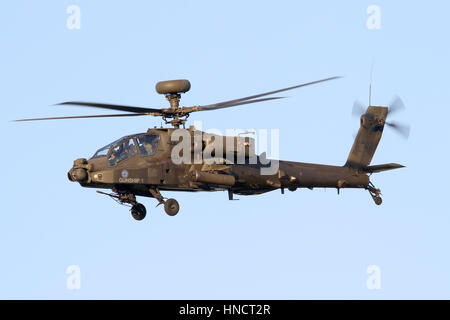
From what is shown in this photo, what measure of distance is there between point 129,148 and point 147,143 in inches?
23.6

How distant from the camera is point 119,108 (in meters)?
25.7

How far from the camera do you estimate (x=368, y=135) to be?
103 ft

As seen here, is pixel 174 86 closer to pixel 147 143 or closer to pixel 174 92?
pixel 174 92

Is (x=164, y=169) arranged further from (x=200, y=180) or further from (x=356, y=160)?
(x=356, y=160)

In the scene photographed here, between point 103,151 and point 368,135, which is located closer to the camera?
point 103,151

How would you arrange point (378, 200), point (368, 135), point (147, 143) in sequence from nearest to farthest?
1. point (147, 143)
2. point (378, 200)
3. point (368, 135)

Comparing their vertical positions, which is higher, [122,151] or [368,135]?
[368,135]

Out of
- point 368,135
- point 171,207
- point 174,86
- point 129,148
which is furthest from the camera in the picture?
point 368,135

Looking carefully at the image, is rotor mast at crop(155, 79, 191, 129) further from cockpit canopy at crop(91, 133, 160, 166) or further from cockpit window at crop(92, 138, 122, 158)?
cockpit window at crop(92, 138, 122, 158)

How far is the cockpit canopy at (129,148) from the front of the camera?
Answer: 26469 millimetres

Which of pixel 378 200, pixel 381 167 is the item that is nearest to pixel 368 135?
pixel 381 167

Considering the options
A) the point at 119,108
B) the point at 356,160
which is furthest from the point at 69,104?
the point at 356,160

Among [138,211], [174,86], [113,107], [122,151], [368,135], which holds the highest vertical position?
[174,86]

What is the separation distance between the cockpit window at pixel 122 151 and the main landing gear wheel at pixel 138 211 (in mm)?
1774
